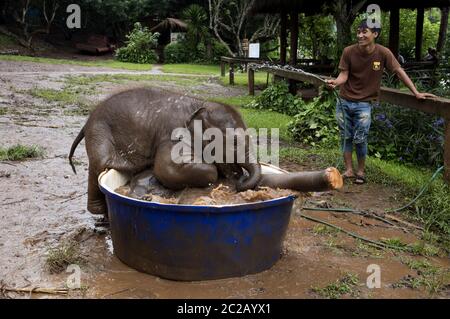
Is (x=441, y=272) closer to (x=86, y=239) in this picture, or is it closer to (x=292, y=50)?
(x=86, y=239)

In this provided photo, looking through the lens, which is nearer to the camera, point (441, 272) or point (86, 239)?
point (441, 272)

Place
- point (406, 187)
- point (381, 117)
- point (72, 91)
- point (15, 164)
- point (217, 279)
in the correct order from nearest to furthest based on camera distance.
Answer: point (217, 279) → point (406, 187) → point (15, 164) → point (381, 117) → point (72, 91)

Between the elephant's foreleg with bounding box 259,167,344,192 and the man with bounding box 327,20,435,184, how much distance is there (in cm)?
238

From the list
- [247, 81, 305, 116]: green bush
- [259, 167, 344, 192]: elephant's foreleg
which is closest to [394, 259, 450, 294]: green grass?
[259, 167, 344, 192]: elephant's foreleg

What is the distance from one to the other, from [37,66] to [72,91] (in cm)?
787

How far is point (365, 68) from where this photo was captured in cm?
641

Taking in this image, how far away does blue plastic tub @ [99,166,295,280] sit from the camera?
3686mm

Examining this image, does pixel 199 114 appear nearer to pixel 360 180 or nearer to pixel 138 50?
pixel 360 180

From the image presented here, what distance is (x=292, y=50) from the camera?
15.1m

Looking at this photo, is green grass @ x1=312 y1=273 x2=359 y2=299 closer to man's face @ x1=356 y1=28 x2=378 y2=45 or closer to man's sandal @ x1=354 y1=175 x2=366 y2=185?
man's sandal @ x1=354 y1=175 x2=366 y2=185

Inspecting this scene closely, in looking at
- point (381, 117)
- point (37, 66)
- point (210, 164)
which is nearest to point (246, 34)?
point (37, 66)

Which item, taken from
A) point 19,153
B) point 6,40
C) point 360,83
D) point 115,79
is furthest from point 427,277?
point 6,40

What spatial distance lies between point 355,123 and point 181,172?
3191mm

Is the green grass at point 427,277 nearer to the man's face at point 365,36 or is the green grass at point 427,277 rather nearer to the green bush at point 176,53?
the man's face at point 365,36
